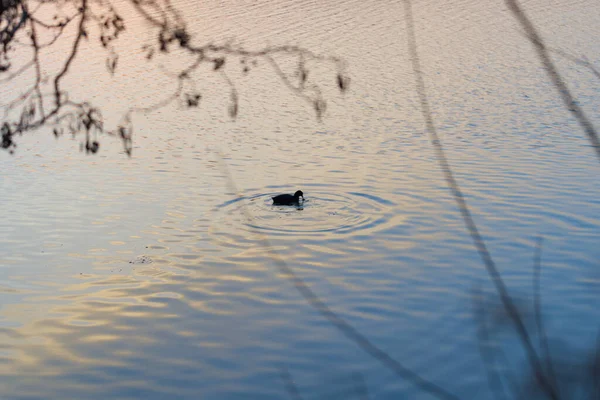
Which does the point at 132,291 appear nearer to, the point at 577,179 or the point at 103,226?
the point at 103,226

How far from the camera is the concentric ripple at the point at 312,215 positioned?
1554 centimetres

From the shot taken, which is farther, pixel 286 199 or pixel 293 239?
pixel 286 199

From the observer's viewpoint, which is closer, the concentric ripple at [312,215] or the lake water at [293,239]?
A: the lake water at [293,239]

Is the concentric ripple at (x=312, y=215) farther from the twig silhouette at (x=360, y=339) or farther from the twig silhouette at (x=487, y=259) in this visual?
the twig silhouette at (x=487, y=259)

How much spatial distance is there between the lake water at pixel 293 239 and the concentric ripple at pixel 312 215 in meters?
0.06

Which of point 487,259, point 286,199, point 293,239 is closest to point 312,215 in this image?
point 286,199

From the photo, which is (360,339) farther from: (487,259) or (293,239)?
(293,239)

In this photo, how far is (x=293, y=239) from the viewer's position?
1509 cm

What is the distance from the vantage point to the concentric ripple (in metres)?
15.5

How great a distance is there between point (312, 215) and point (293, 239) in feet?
4.73

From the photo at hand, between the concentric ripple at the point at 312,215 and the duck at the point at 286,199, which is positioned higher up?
the duck at the point at 286,199

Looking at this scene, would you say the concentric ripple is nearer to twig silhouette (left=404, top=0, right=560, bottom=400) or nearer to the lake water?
the lake water

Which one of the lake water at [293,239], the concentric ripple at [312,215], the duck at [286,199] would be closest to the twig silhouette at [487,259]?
the lake water at [293,239]

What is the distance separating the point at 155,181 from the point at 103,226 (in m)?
3.34
